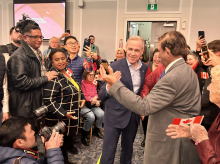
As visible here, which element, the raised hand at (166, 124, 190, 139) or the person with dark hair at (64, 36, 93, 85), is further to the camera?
the person with dark hair at (64, 36, 93, 85)

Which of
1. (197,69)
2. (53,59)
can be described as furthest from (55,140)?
(197,69)

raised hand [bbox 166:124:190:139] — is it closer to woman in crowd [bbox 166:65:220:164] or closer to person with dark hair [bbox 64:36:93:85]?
woman in crowd [bbox 166:65:220:164]

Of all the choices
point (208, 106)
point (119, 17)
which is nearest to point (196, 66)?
point (208, 106)

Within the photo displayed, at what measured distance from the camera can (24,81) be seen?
176 centimetres

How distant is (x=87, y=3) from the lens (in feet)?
20.0

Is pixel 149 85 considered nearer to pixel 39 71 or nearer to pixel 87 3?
pixel 39 71

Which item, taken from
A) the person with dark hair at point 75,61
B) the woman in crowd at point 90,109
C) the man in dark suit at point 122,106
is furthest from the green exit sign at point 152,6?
the man in dark suit at point 122,106

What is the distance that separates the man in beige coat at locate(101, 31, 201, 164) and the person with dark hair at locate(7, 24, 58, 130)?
2.98ft

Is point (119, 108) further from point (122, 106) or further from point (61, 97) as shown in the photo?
point (61, 97)

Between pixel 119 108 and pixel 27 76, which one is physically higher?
pixel 27 76

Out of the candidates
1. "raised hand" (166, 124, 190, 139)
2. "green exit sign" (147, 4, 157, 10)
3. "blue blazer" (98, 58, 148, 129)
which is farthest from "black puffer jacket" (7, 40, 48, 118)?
"green exit sign" (147, 4, 157, 10)

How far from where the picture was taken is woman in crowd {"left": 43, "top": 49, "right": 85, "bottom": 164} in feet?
6.47

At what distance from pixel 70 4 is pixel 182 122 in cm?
604

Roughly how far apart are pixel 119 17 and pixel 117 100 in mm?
5108
